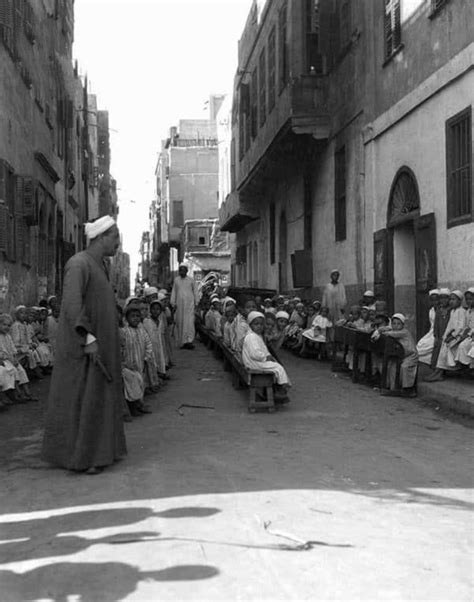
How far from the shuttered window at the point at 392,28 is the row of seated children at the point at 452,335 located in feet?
17.5

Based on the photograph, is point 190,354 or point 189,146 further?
point 189,146

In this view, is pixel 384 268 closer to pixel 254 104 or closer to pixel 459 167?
pixel 459 167

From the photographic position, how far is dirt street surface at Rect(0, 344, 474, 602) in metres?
3.54

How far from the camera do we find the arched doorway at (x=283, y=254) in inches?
966

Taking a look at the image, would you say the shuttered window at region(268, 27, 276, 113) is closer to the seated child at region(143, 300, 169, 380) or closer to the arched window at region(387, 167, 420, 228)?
the arched window at region(387, 167, 420, 228)

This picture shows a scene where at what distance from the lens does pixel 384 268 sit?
14641mm

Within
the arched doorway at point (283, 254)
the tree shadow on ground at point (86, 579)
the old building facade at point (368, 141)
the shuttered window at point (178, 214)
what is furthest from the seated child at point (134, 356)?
the shuttered window at point (178, 214)

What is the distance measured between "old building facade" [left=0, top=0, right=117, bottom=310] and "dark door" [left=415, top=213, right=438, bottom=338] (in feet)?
22.4

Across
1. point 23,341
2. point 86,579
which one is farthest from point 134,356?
point 86,579

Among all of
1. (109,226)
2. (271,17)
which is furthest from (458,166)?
(271,17)

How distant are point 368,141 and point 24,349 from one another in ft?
25.7

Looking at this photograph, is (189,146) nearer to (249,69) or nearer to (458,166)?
(249,69)

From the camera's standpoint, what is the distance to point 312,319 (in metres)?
15.7

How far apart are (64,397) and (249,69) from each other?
2239 centimetres
